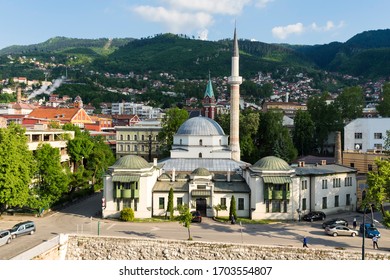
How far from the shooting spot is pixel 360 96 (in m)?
74.8

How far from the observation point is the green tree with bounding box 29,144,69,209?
124 feet

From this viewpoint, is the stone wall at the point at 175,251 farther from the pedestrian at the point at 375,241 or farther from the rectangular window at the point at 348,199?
the rectangular window at the point at 348,199

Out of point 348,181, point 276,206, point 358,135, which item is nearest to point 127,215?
point 276,206

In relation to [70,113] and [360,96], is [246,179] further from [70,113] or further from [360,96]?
[70,113]

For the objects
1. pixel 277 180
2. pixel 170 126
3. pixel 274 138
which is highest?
pixel 170 126

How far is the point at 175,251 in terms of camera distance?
2888cm

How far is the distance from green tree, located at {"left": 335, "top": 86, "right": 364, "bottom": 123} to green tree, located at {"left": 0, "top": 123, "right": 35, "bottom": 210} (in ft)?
178

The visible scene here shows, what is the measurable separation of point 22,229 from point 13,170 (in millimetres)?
6429

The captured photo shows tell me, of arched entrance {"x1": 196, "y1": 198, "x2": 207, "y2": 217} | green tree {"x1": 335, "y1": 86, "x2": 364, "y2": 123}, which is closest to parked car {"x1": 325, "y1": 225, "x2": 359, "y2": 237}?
arched entrance {"x1": 196, "y1": 198, "x2": 207, "y2": 217}

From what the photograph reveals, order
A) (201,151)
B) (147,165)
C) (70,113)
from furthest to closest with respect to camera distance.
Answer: (70,113) → (201,151) → (147,165)

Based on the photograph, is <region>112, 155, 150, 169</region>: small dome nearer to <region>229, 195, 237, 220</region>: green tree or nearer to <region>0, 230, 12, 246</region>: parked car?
<region>229, 195, 237, 220</region>: green tree

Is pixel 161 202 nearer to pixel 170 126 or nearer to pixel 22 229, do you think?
pixel 22 229
